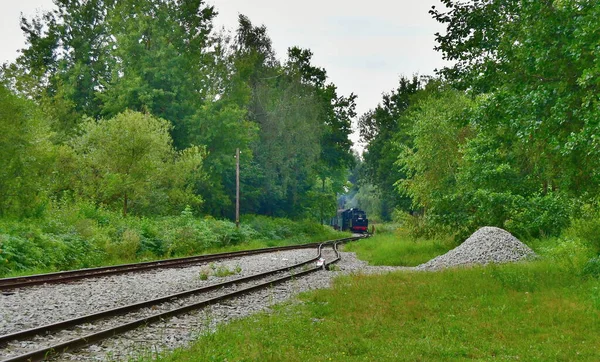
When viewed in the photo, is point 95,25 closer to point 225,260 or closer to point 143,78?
point 143,78

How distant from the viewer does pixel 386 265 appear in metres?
23.0

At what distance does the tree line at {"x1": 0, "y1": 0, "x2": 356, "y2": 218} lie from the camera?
30.6 meters

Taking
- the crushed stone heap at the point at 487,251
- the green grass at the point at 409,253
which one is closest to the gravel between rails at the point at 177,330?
the crushed stone heap at the point at 487,251

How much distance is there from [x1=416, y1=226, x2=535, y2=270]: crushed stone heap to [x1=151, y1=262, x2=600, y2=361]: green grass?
402 cm

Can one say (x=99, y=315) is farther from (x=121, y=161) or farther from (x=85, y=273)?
(x=121, y=161)

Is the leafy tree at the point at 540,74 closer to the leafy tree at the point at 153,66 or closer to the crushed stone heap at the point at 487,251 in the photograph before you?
the crushed stone heap at the point at 487,251

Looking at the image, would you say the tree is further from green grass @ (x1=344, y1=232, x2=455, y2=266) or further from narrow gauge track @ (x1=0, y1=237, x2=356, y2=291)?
green grass @ (x1=344, y1=232, x2=455, y2=266)

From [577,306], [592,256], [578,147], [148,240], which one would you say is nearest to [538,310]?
[577,306]

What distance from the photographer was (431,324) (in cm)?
966

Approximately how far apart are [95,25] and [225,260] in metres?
35.2

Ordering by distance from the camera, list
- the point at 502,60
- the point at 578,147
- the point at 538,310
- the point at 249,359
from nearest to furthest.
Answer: the point at 249,359 → the point at 538,310 → the point at 578,147 → the point at 502,60

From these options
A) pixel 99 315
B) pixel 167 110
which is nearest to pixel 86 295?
Result: pixel 99 315

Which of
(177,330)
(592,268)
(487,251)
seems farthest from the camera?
(487,251)

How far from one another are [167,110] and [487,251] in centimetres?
3128
